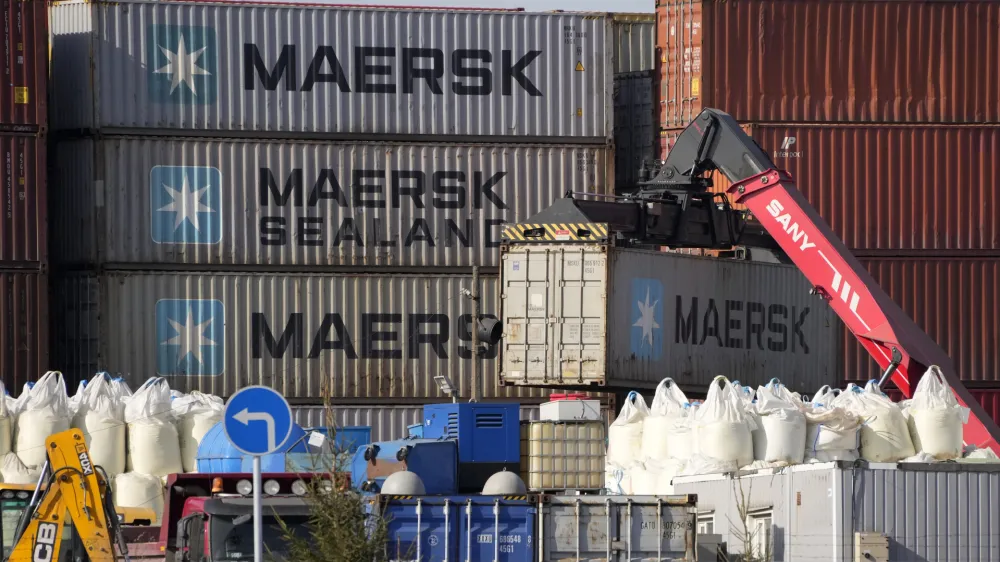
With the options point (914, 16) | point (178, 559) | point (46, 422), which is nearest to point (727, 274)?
point (914, 16)

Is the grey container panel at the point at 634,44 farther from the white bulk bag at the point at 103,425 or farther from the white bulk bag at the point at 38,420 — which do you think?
the white bulk bag at the point at 38,420

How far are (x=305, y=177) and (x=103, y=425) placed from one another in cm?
782

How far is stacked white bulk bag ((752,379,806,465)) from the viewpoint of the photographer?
1903cm

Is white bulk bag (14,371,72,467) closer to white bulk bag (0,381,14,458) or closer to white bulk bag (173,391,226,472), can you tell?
white bulk bag (0,381,14,458)

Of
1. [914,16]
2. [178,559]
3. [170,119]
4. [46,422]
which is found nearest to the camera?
[178,559]

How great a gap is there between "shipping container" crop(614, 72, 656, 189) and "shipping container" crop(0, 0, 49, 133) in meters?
10.7

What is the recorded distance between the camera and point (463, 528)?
14523 mm

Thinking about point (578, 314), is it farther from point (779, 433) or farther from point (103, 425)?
point (103, 425)

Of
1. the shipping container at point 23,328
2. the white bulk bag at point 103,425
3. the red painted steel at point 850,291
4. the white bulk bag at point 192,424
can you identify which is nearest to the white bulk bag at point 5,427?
the white bulk bag at point 103,425

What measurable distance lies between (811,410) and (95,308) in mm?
13487

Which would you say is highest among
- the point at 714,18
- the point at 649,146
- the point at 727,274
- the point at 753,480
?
the point at 714,18

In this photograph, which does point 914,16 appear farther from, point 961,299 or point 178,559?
point 178,559

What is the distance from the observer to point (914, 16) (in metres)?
29.6

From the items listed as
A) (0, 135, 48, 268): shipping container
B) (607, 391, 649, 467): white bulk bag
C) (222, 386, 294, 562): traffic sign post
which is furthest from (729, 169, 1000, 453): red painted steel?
(222, 386, 294, 562): traffic sign post
